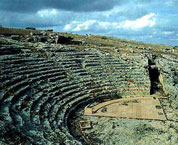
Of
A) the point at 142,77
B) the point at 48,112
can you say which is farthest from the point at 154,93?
the point at 48,112

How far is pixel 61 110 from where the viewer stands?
17.2m

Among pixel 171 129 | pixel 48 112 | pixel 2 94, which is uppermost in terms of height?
pixel 2 94

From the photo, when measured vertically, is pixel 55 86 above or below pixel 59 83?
below

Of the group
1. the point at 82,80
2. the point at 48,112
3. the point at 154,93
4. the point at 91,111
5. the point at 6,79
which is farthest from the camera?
the point at 154,93

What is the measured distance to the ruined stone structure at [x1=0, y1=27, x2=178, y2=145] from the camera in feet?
41.7

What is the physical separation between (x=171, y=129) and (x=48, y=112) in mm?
7818

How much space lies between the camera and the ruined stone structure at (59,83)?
12711 mm

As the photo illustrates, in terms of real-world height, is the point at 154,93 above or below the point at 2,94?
below

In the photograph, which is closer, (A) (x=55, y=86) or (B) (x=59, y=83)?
(A) (x=55, y=86)

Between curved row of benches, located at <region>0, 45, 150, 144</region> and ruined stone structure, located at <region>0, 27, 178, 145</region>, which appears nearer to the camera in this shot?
ruined stone structure, located at <region>0, 27, 178, 145</region>

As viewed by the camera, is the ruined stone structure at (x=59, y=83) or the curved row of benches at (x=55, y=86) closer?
the ruined stone structure at (x=59, y=83)

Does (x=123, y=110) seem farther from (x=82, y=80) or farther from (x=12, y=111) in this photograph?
(x=12, y=111)

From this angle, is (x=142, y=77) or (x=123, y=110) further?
(x=142, y=77)

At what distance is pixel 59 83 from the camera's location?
2048cm
